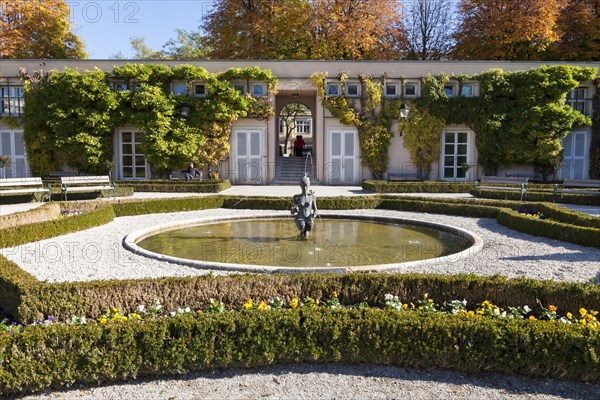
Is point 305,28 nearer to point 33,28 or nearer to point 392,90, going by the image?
point 392,90

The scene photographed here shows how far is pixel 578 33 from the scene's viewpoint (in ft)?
95.8

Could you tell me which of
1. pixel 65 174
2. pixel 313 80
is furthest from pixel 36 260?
pixel 313 80

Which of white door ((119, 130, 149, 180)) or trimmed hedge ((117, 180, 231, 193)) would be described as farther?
white door ((119, 130, 149, 180))

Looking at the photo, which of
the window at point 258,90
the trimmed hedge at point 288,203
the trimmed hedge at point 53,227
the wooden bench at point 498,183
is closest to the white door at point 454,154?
the wooden bench at point 498,183

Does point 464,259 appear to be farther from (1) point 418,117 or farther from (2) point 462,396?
(1) point 418,117

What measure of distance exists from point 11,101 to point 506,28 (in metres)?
26.0

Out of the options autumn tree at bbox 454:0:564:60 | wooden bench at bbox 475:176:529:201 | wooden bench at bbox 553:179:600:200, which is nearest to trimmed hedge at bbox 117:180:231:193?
wooden bench at bbox 475:176:529:201

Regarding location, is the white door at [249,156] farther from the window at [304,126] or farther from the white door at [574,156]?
the window at [304,126]

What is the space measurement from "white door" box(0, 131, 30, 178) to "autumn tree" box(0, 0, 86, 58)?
9.48 m

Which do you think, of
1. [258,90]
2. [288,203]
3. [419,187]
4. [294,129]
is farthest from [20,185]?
[294,129]

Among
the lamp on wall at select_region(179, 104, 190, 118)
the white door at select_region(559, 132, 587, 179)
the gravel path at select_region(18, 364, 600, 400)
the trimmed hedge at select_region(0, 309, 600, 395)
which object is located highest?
the lamp on wall at select_region(179, 104, 190, 118)

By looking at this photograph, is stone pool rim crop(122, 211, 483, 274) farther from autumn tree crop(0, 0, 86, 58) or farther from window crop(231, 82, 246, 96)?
autumn tree crop(0, 0, 86, 58)

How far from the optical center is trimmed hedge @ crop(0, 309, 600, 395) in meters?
4.61

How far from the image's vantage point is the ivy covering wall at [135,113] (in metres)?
21.8
